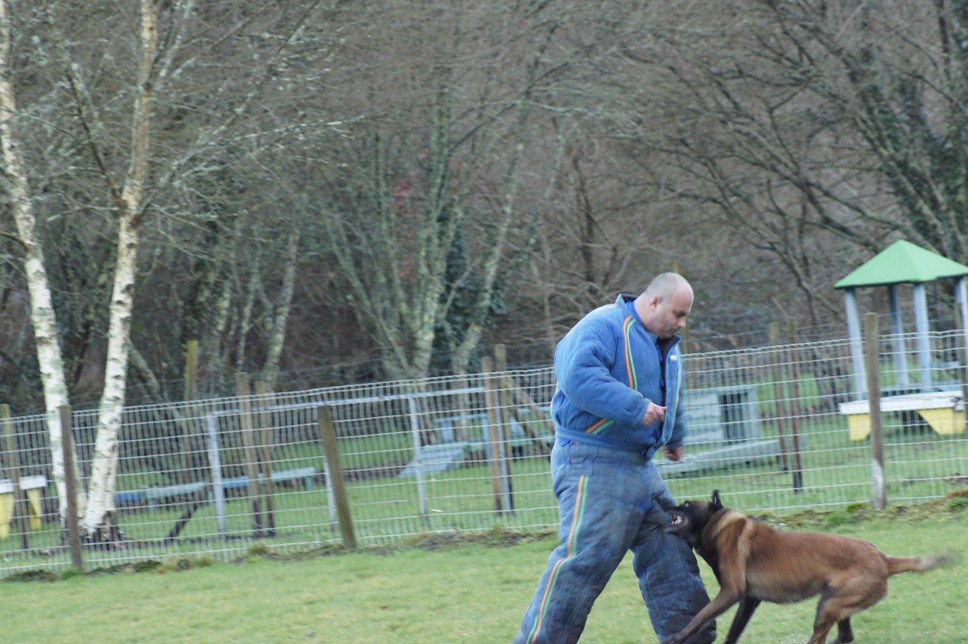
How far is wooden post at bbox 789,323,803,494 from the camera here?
9.54m

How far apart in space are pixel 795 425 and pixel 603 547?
15.9ft

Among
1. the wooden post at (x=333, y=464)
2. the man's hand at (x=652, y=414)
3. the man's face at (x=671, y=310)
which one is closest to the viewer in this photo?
the man's hand at (x=652, y=414)

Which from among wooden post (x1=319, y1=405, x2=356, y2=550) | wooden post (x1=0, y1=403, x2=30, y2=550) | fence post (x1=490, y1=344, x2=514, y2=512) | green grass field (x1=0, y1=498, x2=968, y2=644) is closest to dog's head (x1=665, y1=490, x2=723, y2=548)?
green grass field (x1=0, y1=498, x2=968, y2=644)

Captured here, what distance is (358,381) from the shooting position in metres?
17.8

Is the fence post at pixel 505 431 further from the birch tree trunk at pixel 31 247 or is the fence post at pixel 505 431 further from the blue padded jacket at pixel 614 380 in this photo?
the blue padded jacket at pixel 614 380

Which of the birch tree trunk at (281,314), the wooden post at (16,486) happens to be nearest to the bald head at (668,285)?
the wooden post at (16,486)

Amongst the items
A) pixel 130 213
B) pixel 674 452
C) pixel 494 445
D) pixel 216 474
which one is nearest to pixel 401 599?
pixel 494 445

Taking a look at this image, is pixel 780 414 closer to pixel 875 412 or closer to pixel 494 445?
pixel 875 412

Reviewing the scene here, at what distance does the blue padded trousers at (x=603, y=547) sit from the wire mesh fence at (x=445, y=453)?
169 inches

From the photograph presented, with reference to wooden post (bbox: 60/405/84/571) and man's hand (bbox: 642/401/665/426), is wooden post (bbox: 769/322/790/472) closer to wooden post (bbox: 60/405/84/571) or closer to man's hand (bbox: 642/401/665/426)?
man's hand (bbox: 642/401/665/426)

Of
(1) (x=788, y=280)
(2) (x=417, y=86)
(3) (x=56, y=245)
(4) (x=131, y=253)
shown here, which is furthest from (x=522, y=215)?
(4) (x=131, y=253)

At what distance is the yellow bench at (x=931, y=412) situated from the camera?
30.7 ft

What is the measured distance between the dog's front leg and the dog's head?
11.2 inches

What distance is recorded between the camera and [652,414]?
16.1 ft
